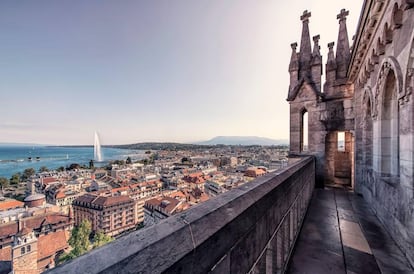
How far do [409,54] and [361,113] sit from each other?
14.6ft

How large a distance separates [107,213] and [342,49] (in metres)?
46.0

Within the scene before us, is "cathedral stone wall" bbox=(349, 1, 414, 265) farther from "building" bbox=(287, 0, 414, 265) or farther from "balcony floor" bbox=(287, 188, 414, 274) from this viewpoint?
"balcony floor" bbox=(287, 188, 414, 274)

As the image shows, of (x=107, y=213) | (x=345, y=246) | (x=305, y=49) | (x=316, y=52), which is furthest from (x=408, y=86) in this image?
(x=107, y=213)

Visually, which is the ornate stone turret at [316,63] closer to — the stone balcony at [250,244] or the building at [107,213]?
the stone balcony at [250,244]

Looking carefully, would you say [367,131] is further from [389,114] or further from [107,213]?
[107,213]

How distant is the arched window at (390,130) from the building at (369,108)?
0.6 inches

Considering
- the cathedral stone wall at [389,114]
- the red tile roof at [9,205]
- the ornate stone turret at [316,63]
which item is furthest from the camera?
the red tile roof at [9,205]

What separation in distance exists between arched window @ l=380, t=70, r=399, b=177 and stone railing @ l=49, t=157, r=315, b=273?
148 inches

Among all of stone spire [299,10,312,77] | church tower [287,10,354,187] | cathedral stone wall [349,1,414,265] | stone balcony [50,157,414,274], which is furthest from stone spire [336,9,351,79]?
stone balcony [50,157,414,274]

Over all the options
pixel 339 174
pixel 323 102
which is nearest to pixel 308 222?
pixel 323 102

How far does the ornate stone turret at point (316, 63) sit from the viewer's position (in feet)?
29.1

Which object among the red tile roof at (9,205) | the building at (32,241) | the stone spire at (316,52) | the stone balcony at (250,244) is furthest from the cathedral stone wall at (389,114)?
the red tile roof at (9,205)

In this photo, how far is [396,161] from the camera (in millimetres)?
4047

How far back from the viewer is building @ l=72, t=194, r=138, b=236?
40.0 metres
